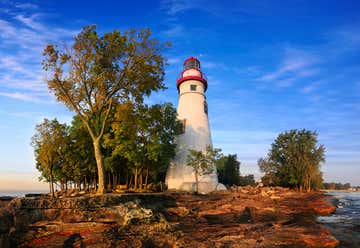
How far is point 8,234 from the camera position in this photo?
10.6 m

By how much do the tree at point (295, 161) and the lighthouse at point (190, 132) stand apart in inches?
1031

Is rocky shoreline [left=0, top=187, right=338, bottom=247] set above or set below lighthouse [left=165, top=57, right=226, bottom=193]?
below

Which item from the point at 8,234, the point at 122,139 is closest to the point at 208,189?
the point at 122,139

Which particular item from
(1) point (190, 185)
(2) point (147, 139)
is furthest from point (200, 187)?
(2) point (147, 139)

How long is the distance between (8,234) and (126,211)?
5.29 meters

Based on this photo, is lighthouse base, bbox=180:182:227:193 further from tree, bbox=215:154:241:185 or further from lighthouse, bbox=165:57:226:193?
tree, bbox=215:154:241:185

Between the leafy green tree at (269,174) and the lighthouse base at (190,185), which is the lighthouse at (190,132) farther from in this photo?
the leafy green tree at (269,174)

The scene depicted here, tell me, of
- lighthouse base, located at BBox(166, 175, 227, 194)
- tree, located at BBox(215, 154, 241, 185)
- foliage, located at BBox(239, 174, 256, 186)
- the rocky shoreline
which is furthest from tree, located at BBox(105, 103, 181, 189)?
foliage, located at BBox(239, 174, 256, 186)

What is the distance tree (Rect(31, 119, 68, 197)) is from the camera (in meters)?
30.3

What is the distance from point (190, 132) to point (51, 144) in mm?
18386

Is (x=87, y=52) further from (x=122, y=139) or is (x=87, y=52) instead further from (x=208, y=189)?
(x=208, y=189)

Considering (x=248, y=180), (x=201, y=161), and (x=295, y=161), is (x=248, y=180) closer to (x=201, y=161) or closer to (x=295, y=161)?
(x=295, y=161)

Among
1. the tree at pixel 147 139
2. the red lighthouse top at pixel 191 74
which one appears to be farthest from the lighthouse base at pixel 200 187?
the red lighthouse top at pixel 191 74

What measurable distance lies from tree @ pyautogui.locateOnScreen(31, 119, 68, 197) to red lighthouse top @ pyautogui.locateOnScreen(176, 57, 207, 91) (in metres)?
18.2
